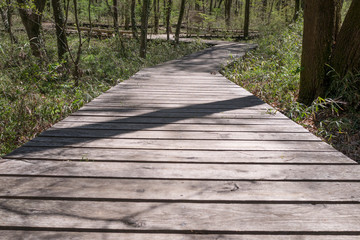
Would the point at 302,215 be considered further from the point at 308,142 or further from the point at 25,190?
the point at 25,190

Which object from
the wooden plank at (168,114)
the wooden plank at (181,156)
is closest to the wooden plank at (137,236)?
the wooden plank at (181,156)

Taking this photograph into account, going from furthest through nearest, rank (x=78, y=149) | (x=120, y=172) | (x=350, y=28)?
(x=350, y=28) → (x=78, y=149) → (x=120, y=172)

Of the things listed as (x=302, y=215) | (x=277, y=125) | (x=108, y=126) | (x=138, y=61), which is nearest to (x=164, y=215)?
(x=302, y=215)

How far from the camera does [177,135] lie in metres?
2.58

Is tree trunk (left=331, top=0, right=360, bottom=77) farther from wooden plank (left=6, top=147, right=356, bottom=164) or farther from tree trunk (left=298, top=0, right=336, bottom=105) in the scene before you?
wooden plank (left=6, top=147, right=356, bottom=164)

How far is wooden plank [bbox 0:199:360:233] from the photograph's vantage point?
1.31 meters

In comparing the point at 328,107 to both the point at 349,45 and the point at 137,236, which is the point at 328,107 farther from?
the point at 137,236

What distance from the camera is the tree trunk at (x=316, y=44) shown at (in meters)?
4.14

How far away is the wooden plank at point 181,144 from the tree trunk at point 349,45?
2.48 metres

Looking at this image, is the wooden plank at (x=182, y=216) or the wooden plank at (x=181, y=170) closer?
the wooden plank at (x=182, y=216)

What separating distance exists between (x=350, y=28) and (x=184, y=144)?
3.49 m

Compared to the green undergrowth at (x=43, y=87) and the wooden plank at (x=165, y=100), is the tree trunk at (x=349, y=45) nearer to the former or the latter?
the wooden plank at (x=165, y=100)

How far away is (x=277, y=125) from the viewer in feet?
9.55

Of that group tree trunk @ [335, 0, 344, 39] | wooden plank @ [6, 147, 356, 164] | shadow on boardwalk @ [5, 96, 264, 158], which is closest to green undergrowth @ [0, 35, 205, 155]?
shadow on boardwalk @ [5, 96, 264, 158]
